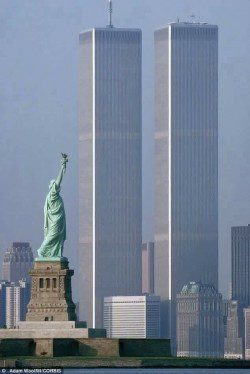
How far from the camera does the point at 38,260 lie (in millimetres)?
175000

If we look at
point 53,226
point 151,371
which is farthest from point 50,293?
point 151,371

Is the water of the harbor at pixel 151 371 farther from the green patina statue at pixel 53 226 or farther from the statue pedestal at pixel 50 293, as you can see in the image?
the green patina statue at pixel 53 226

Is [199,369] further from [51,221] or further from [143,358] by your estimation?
[51,221]

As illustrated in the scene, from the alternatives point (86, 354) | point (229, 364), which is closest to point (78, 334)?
point (86, 354)

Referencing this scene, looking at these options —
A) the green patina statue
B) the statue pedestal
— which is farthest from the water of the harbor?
the green patina statue

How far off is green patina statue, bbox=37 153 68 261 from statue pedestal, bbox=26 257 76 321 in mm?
866

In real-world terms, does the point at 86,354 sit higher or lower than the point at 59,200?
lower

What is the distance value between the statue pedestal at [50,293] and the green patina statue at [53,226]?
2.84 feet

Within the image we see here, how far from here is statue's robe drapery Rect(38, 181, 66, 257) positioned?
17562cm

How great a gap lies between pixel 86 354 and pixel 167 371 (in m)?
8.90

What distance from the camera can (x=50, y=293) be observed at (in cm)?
17412

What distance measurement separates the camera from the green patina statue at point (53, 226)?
576 feet

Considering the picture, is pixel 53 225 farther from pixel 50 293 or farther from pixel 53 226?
pixel 50 293

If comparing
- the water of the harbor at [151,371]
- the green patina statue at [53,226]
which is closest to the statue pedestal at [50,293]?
the green patina statue at [53,226]
